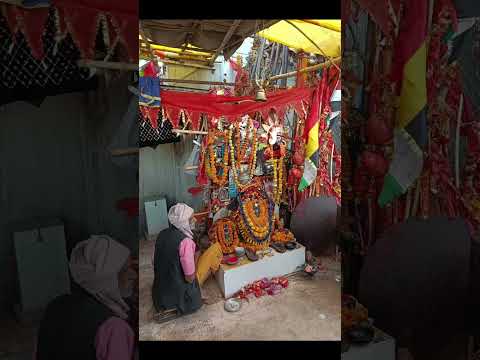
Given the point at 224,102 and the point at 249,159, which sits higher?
the point at 224,102

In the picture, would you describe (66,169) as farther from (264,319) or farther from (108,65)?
(264,319)

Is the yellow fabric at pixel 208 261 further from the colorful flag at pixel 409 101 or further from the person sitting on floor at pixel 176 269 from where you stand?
the colorful flag at pixel 409 101

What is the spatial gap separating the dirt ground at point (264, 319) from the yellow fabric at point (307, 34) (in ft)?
7.29

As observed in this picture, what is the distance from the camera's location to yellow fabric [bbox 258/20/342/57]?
7.54ft

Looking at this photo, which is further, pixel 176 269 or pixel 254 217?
pixel 254 217

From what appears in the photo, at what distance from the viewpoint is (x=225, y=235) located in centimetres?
358

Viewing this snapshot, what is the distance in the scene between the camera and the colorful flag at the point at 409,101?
1.09 m

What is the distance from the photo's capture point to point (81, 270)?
113 centimetres

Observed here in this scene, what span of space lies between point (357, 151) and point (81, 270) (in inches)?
41.9

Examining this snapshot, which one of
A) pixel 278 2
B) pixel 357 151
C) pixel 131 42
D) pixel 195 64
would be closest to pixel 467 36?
pixel 357 151

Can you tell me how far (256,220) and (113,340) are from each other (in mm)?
2661

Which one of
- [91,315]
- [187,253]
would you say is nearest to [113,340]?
[91,315]

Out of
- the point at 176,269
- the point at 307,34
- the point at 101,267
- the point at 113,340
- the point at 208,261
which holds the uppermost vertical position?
Result: the point at 307,34

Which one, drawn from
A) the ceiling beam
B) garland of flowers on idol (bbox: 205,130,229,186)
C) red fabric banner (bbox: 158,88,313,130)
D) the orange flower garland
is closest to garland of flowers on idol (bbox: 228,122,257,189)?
garland of flowers on idol (bbox: 205,130,229,186)
